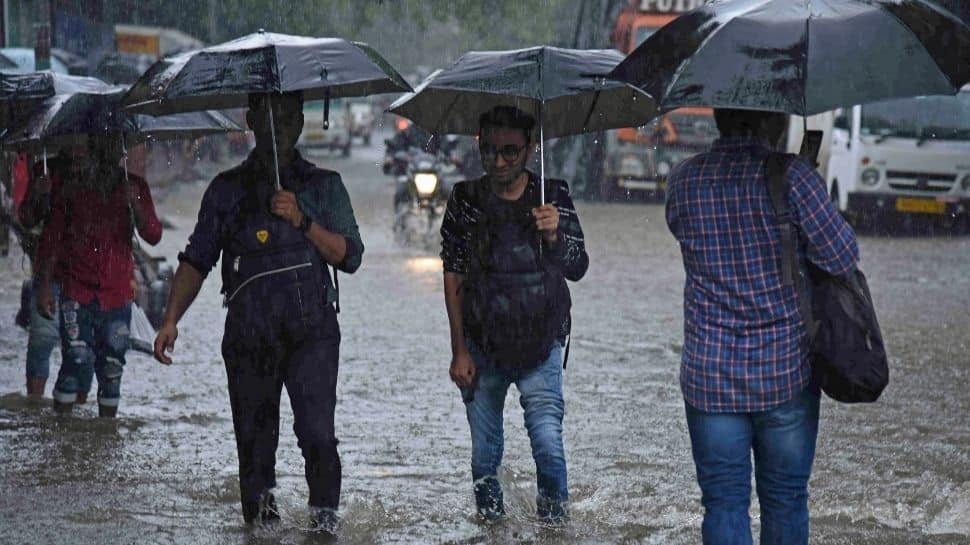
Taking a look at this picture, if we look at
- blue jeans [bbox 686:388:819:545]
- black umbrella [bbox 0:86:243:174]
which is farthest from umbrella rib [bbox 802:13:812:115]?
black umbrella [bbox 0:86:243:174]

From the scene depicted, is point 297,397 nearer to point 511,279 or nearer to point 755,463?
point 511,279

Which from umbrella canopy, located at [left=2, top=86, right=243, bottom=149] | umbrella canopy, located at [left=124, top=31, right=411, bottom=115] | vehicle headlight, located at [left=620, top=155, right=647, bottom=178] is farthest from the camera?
vehicle headlight, located at [left=620, top=155, right=647, bottom=178]

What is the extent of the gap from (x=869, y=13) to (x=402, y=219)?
A: 15.5 m

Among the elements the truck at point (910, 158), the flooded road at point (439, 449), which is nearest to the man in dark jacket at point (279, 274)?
the flooded road at point (439, 449)

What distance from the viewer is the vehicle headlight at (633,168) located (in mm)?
25516

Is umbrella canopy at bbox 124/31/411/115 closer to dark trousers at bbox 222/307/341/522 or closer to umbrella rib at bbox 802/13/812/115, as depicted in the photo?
dark trousers at bbox 222/307/341/522

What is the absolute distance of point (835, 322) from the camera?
405 centimetres

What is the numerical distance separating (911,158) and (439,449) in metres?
14.1

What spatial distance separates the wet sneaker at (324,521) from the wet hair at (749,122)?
2.16 metres

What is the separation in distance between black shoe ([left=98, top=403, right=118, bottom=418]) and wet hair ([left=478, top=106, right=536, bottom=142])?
3319mm

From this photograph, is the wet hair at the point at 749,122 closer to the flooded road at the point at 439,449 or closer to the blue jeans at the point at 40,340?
the flooded road at the point at 439,449

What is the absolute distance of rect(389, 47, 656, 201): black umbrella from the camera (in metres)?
5.25

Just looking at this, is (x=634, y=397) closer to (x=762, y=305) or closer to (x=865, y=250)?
(x=762, y=305)

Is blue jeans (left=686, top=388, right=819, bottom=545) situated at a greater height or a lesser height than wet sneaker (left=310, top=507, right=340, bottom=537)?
greater
